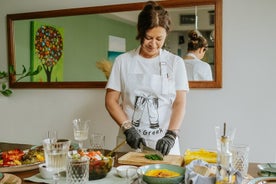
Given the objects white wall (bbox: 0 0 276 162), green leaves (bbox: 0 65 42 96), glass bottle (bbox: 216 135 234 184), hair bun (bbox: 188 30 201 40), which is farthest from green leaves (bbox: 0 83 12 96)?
glass bottle (bbox: 216 135 234 184)

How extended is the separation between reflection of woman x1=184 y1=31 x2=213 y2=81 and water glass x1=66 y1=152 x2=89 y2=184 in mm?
1412

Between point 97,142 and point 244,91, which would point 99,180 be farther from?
point 244,91

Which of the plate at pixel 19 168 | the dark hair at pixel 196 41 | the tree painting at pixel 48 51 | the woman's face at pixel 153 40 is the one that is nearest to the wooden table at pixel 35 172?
the plate at pixel 19 168

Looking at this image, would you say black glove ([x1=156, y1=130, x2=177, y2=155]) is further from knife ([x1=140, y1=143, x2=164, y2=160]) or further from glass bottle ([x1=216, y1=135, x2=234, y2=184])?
glass bottle ([x1=216, y1=135, x2=234, y2=184])

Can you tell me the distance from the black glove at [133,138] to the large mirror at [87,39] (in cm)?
82

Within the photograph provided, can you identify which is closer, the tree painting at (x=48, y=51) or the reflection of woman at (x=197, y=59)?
the reflection of woman at (x=197, y=59)

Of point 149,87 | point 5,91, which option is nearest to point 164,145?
point 149,87

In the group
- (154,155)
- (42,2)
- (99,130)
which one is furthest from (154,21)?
(42,2)

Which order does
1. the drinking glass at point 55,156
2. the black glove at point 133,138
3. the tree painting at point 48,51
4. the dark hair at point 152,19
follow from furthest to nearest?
the tree painting at point 48,51 < the dark hair at point 152,19 < the black glove at point 133,138 < the drinking glass at point 55,156

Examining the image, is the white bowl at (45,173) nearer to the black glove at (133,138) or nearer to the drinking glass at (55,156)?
the drinking glass at (55,156)

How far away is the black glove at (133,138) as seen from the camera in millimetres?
1637

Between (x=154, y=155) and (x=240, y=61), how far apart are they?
Answer: 116cm

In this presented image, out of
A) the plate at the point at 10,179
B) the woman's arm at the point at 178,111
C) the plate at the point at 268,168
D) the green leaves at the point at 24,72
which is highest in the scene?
the green leaves at the point at 24,72

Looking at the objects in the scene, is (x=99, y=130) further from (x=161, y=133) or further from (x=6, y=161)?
(x=6, y=161)
